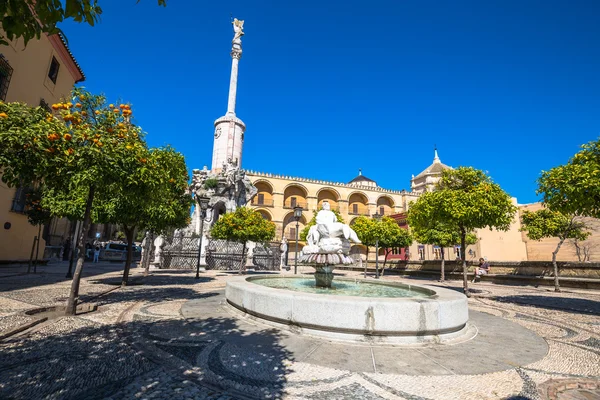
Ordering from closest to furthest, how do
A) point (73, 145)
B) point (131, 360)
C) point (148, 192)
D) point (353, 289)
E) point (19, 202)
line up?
point (131, 360) < point (73, 145) < point (148, 192) < point (353, 289) < point (19, 202)

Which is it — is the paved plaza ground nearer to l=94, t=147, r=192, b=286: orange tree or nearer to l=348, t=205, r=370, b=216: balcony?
l=94, t=147, r=192, b=286: orange tree

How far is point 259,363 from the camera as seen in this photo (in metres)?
3.12

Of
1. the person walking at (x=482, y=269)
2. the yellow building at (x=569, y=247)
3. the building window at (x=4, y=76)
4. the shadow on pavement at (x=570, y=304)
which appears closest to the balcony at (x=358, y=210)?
the yellow building at (x=569, y=247)

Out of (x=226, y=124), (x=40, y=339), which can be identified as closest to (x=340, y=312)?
(x=40, y=339)

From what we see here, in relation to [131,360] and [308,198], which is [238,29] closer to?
[308,198]

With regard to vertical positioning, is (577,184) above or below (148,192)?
above

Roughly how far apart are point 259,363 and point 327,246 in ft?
11.1

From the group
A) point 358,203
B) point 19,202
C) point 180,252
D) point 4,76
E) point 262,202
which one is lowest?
point 180,252

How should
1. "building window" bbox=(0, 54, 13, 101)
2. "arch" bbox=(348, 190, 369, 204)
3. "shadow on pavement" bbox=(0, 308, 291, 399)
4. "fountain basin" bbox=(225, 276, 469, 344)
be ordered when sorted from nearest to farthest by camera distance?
"shadow on pavement" bbox=(0, 308, 291, 399) → "fountain basin" bbox=(225, 276, 469, 344) → "building window" bbox=(0, 54, 13, 101) → "arch" bbox=(348, 190, 369, 204)

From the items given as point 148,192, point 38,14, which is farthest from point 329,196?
point 38,14

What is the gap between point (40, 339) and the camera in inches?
146

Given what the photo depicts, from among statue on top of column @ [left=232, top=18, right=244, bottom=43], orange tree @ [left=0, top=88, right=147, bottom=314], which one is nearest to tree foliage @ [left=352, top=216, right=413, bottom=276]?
orange tree @ [left=0, top=88, right=147, bottom=314]

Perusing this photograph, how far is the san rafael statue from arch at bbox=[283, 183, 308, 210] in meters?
41.4

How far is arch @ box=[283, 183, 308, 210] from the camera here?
158 feet
